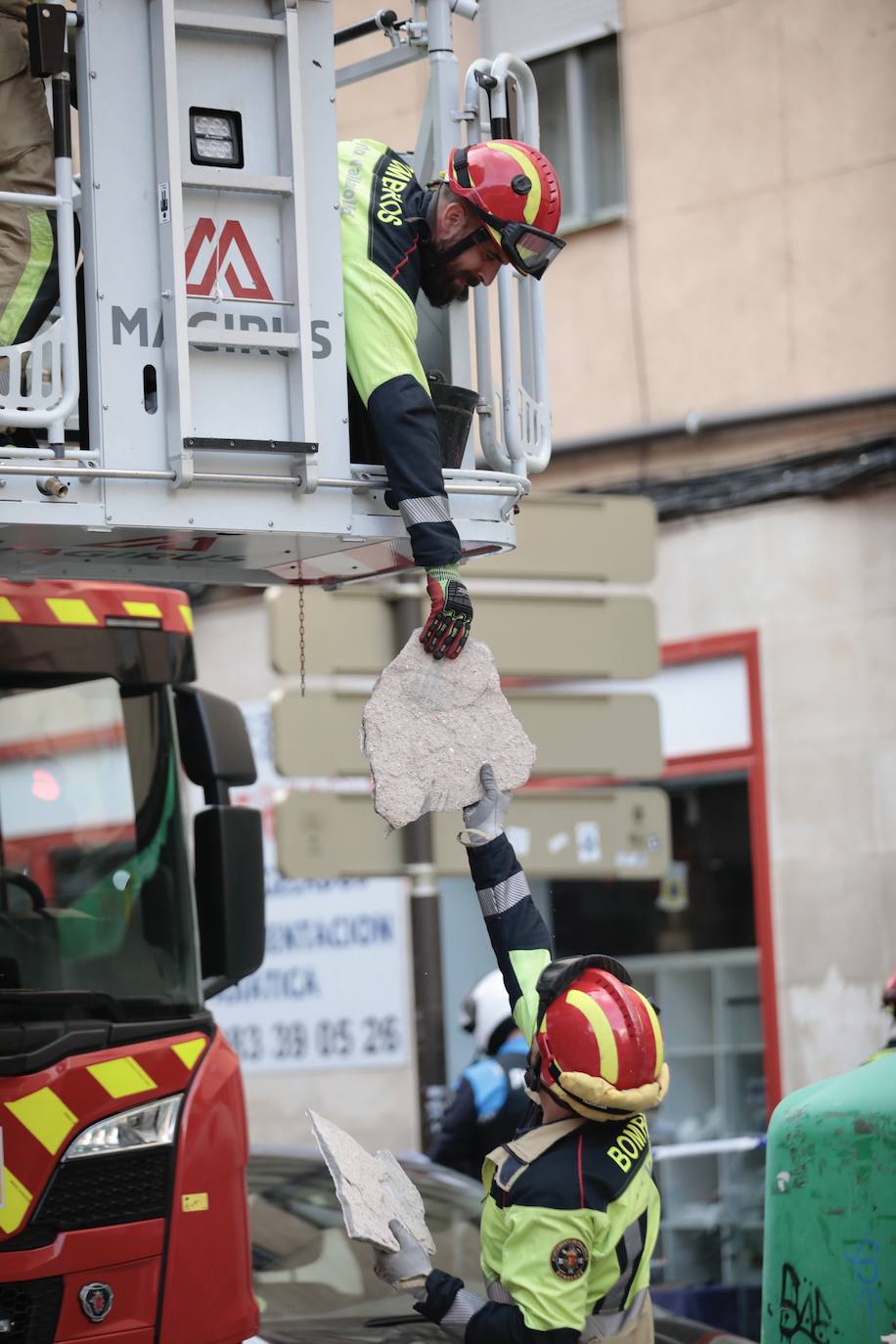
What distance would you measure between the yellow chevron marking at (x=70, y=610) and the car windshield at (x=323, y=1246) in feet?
7.03

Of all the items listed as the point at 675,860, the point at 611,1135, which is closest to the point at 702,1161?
the point at 675,860

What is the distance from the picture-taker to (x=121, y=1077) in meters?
5.95

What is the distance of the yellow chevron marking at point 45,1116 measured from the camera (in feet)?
18.9

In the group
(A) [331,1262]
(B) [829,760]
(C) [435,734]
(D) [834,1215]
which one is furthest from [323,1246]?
(B) [829,760]

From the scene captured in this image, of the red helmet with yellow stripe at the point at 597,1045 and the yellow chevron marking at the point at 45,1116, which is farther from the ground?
the red helmet with yellow stripe at the point at 597,1045

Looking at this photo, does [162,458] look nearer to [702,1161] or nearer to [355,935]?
[702,1161]

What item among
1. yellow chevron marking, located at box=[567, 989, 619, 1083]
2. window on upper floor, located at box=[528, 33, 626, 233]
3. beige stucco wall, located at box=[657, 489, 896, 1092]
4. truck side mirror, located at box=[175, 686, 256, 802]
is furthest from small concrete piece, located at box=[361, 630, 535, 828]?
window on upper floor, located at box=[528, 33, 626, 233]

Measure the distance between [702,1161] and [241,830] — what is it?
4.47m

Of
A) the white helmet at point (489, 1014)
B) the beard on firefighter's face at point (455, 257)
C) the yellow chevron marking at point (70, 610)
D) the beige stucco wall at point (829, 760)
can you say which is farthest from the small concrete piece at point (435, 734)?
the beige stucco wall at point (829, 760)

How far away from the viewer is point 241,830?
639 cm

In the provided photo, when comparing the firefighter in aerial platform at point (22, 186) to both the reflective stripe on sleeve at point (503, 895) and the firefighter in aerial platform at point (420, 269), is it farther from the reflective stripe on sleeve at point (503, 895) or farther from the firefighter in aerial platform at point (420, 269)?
the reflective stripe on sleeve at point (503, 895)

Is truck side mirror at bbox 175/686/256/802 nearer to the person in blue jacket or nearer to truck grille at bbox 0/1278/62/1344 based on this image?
truck grille at bbox 0/1278/62/1344

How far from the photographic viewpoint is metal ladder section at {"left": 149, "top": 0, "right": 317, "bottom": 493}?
487 centimetres

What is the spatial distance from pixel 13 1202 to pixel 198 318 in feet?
7.66
